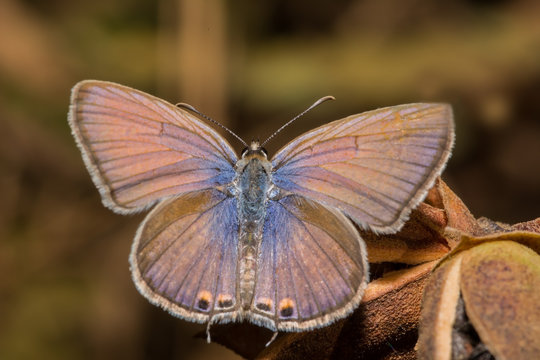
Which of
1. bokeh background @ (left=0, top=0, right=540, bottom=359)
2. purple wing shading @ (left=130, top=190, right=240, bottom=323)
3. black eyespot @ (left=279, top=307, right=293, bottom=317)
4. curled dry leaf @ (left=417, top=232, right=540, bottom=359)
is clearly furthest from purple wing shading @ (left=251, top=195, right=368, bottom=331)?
bokeh background @ (left=0, top=0, right=540, bottom=359)

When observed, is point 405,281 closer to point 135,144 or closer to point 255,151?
point 255,151

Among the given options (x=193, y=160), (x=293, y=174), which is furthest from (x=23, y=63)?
(x=293, y=174)

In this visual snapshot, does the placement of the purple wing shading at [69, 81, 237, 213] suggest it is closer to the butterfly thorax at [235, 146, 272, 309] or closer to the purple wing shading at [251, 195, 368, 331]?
the butterfly thorax at [235, 146, 272, 309]

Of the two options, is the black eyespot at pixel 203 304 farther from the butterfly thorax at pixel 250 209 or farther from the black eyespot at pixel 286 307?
the black eyespot at pixel 286 307

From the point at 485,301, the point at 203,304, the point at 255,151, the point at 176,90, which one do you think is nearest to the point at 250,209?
the point at 255,151

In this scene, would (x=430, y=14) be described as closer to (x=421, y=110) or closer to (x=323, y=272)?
(x=421, y=110)
